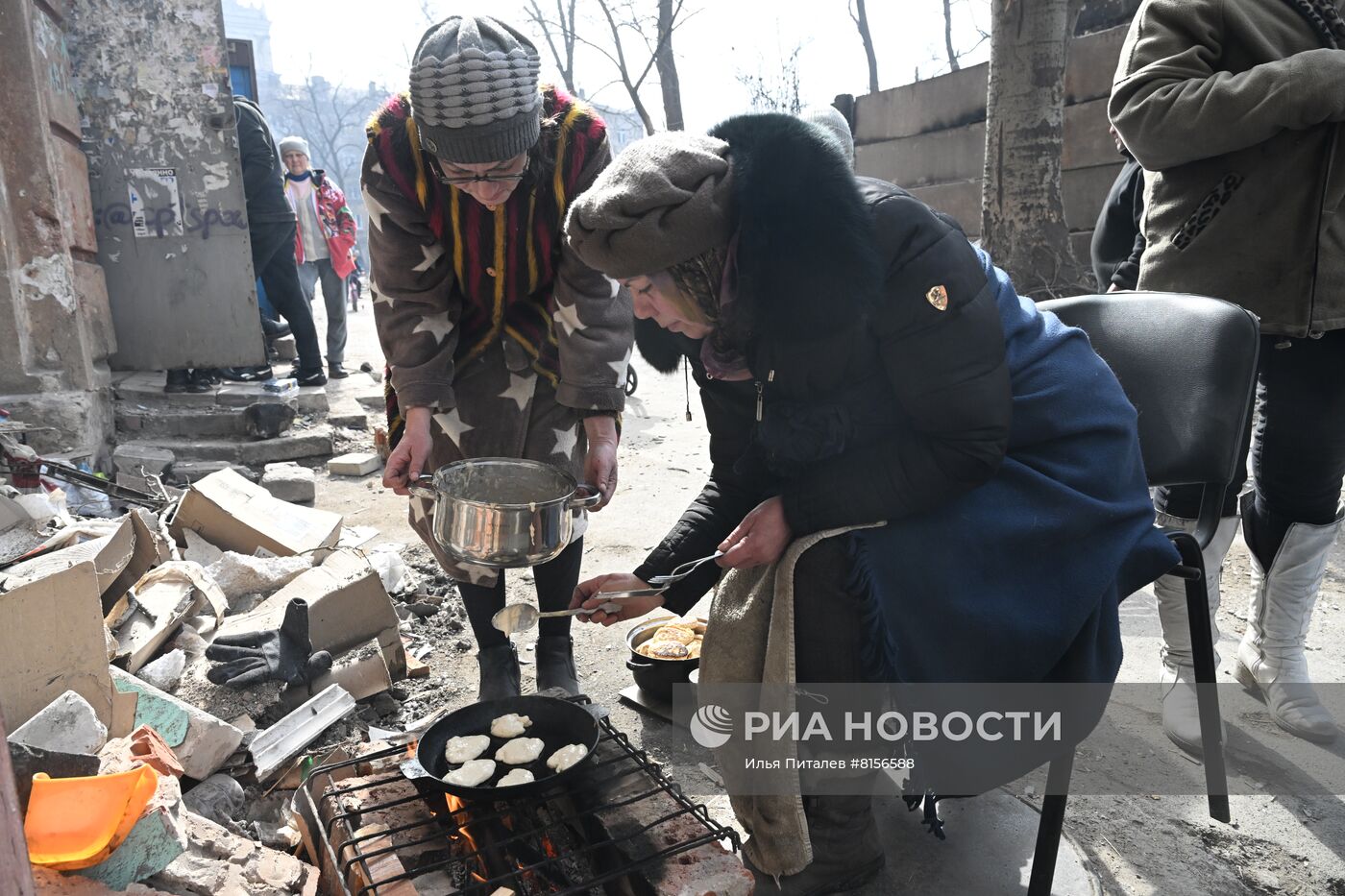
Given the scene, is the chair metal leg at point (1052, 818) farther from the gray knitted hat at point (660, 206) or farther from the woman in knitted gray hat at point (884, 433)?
the gray knitted hat at point (660, 206)

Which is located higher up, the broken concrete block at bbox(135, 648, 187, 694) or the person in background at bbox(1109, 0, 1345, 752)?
the person in background at bbox(1109, 0, 1345, 752)

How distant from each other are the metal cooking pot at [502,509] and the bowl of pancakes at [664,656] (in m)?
0.76

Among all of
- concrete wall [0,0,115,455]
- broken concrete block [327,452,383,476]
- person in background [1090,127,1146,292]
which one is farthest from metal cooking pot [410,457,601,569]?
broken concrete block [327,452,383,476]

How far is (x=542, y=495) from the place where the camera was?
2.31 m

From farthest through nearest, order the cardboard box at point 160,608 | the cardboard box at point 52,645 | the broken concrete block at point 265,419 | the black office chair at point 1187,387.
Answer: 1. the broken concrete block at point 265,419
2. the cardboard box at point 160,608
3. the cardboard box at point 52,645
4. the black office chair at point 1187,387

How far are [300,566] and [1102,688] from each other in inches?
114

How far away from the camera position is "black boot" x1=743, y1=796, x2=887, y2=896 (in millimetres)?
1968

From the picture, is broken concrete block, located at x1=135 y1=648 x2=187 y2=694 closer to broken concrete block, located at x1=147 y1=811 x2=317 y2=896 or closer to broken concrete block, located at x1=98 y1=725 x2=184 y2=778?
broken concrete block, located at x1=98 y1=725 x2=184 y2=778

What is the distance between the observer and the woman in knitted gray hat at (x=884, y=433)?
1712mm

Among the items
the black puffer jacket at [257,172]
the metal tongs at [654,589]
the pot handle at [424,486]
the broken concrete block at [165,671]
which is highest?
the black puffer jacket at [257,172]

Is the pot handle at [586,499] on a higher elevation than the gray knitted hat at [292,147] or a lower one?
lower

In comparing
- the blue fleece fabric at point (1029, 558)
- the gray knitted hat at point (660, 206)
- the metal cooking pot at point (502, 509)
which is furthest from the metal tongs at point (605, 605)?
the gray knitted hat at point (660, 206)

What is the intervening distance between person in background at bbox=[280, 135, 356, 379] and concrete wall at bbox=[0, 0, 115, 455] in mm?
3383

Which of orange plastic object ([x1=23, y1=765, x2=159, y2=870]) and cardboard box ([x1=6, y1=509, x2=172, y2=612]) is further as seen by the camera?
cardboard box ([x1=6, y1=509, x2=172, y2=612])
